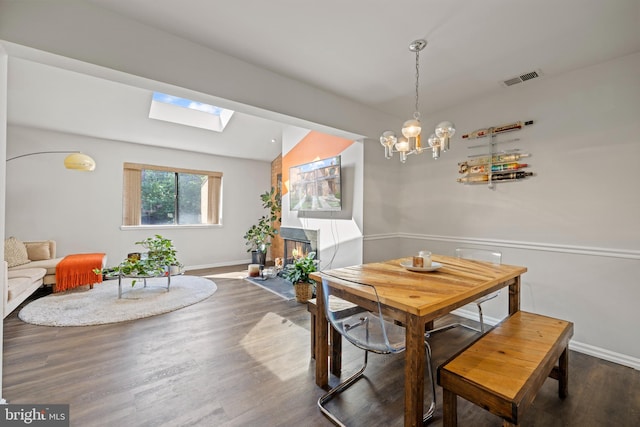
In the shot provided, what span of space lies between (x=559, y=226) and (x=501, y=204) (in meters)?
0.55

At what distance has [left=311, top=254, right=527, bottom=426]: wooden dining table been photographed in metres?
1.36

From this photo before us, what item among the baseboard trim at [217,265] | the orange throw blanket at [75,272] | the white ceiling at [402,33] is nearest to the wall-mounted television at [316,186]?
the white ceiling at [402,33]

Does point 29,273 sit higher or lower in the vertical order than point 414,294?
lower

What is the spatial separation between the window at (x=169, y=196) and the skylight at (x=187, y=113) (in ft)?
3.98

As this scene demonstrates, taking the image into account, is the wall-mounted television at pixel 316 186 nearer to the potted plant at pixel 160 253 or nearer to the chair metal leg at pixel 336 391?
the potted plant at pixel 160 253

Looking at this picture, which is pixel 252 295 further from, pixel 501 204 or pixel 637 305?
pixel 637 305

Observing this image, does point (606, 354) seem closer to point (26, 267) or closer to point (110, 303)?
point (110, 303)

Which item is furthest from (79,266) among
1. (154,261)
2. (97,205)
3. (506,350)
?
(506,350)

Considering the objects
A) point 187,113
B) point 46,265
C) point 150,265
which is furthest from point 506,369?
point 187,113

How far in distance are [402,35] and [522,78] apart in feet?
4.98

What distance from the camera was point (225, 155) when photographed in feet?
20.3

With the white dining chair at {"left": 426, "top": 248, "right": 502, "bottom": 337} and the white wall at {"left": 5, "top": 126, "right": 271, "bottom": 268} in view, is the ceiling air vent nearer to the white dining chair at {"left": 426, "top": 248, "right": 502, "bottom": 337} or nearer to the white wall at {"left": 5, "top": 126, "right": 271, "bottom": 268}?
Result: the white dining chair at {"left": 426, "top": 248, "right": 502, "bottom": 337}

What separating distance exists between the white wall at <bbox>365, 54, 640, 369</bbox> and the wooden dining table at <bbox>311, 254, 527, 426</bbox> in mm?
915

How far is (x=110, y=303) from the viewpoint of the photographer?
346cm
